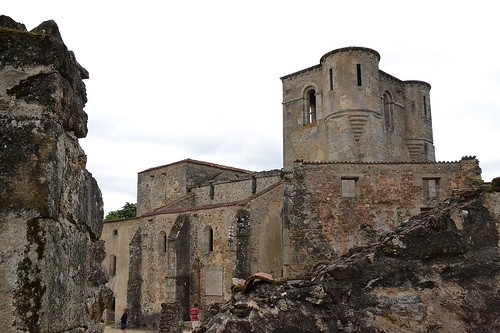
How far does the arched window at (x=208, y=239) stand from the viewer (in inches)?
981

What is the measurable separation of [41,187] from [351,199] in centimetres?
1782

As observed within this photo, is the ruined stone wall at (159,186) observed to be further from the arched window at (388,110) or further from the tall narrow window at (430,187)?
the tall narrow window at (430,187)

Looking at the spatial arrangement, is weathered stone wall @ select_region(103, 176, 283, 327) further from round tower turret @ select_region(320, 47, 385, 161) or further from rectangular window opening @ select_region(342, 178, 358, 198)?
rectangular window opening @ select_region(342, 178, 358, 198)

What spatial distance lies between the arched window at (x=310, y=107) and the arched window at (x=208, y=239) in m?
9.12

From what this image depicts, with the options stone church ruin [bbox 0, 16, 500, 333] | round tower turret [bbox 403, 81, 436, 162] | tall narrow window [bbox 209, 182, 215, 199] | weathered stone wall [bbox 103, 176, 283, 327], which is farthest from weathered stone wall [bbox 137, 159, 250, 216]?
stone church ruin [bbox 0, 16, 500, 333]

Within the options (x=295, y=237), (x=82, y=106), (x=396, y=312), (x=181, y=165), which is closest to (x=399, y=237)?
(x=396, y=312)

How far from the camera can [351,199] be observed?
1973 cm

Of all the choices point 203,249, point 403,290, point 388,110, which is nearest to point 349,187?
point 203,249

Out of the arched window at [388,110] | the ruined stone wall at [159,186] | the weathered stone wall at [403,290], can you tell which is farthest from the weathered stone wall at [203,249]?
the weathered stone wall at [403,290]

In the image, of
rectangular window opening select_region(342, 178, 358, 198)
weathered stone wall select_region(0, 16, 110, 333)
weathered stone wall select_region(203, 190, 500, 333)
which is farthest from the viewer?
rectangular window opening select_region(342, 178, 358, 198)

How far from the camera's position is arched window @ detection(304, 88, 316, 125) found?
30469 millimetres

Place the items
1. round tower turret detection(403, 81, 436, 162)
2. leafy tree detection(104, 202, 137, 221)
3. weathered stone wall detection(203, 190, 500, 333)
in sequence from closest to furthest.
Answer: weathered stone wall detection(203, 190, 500, 333) < round tower turret detection(403, 81, 436, 162) < leafy tree detection(104, 202, 137, 221)

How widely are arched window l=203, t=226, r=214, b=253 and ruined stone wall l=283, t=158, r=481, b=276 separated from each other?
596cm

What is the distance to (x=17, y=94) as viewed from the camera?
8.96 ft
